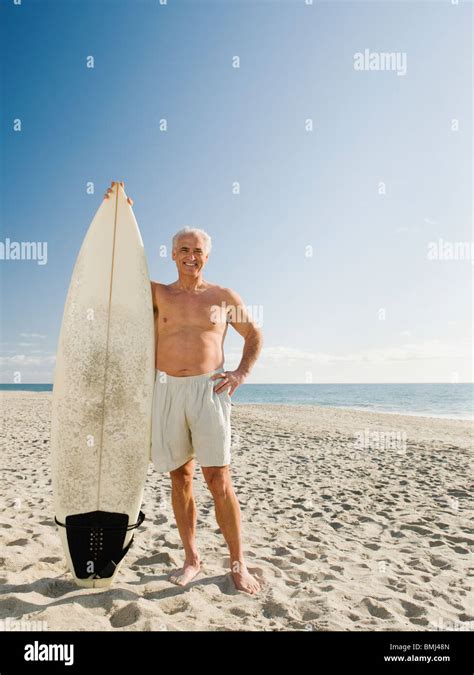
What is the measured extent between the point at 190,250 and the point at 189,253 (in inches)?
0.8

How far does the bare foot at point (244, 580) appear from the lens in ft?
8.55

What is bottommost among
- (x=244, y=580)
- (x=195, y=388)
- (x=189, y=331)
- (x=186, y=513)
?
(x=244, y=580)

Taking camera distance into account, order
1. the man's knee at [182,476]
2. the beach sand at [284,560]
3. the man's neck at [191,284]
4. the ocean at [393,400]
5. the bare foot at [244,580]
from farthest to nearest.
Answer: the ocean at [393,400]
the man's neck at [191,284]
the man's knee at [182,476]
the bare foot at [244,580]
the beach sand at [284,560]

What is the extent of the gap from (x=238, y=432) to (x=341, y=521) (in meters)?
7.22

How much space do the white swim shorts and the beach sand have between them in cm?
75

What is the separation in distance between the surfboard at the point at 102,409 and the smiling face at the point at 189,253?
1.29 feet

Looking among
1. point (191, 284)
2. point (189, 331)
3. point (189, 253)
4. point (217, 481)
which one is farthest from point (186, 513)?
point (189, 253)

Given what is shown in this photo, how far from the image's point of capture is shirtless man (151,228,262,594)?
2.66 meters

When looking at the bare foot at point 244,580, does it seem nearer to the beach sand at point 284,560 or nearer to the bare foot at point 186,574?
the beach sand at point 284,560

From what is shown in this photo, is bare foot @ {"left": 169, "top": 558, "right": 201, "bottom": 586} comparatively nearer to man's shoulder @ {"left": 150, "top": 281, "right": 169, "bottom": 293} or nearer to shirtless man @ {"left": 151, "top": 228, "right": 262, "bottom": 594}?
shirtless man @ {"left": 151, "top": 228, "right": 262, "bottom": 594}

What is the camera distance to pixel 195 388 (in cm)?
271

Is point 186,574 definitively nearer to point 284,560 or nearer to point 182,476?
point 182,476

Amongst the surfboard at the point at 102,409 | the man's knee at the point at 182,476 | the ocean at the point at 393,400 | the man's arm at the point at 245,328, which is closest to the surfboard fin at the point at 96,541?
the surfboard at the point at 102,409
